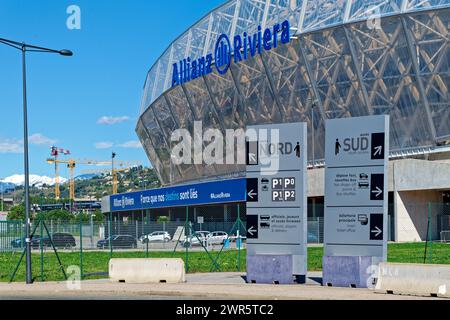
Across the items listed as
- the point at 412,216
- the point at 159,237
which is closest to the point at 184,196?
the point at 159,237

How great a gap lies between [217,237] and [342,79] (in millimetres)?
14530

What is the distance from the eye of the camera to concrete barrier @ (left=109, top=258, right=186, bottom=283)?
25.5 m

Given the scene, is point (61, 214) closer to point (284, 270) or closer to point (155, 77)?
point (155, 77)

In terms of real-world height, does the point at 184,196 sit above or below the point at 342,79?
below

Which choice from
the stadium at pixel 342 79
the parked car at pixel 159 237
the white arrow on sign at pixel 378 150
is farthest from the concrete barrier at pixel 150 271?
the parked car at pixel 159 237

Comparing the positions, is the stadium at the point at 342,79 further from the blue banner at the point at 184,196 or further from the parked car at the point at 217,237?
the parked car at the point at 217,237

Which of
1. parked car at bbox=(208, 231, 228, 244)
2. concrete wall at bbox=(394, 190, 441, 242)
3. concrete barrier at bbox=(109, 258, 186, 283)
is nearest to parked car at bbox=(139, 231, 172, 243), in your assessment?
parked car at bbox=(208, 231, 228, 244)

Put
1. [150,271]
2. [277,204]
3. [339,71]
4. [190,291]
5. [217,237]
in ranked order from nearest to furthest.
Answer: [190,291], [277,204], [150,271], [217,237], [339,71]

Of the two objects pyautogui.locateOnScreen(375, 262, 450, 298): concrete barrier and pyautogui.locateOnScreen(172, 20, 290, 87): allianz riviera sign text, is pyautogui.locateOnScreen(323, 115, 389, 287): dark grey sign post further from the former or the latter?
pyautogui.locateOnScreen(172, 20, 290, 87): allianz riviera sign text

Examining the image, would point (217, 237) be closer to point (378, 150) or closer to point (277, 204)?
point (277, 204)

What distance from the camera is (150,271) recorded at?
2555 cm

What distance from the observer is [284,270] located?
24.5 meters

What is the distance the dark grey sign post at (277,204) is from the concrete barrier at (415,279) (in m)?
3.70
